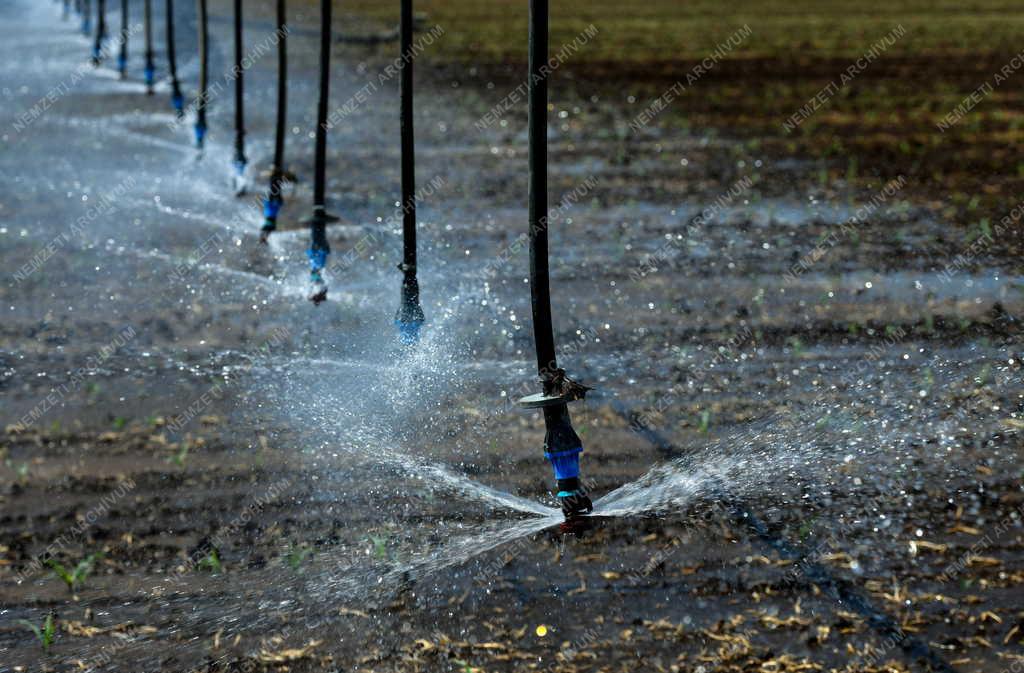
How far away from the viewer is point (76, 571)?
402cm

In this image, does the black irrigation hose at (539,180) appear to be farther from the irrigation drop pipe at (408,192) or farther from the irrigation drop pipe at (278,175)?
the irrigation drop pipe at (278,175)

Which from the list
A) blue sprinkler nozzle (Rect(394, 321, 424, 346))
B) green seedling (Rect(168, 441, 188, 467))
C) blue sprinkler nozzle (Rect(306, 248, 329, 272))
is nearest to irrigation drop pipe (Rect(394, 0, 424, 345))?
blue sprinkler nozzle (Rect(394, 321, 424, 346))

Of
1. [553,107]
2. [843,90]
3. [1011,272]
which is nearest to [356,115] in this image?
[553,107]

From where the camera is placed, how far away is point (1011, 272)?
21.6 ft

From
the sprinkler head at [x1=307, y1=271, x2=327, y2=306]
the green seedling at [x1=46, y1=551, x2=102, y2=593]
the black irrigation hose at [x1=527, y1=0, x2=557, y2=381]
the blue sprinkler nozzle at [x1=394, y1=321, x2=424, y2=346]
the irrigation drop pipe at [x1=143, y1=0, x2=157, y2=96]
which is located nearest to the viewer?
the black irrigation hose at [x1=527, y1=0, x2=557, y2=381]

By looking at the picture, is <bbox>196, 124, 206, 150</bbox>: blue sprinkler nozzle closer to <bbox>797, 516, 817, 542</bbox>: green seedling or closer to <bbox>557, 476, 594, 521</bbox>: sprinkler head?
<bbox>557, 476, 594, 521</bbox>: sprinkler head

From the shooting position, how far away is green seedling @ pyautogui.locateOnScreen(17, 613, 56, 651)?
12.0 ft

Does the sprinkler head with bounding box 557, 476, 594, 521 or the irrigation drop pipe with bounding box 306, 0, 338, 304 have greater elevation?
the irrigation drop pipe with bounding box 306, 0, 338, 304

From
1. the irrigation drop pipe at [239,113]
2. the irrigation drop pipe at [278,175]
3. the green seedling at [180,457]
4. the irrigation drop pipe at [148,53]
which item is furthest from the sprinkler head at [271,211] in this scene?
the irrigation drop pipe at [148,53]

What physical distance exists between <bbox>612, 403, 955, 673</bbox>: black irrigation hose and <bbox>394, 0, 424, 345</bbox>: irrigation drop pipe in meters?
1.53

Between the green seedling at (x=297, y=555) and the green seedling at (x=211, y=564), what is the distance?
0.72 ft

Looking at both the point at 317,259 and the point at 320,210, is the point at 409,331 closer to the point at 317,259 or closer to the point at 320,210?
the point at 317,259

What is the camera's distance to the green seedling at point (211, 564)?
4.02 m

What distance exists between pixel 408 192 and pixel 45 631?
2178 millimetres
